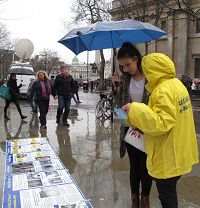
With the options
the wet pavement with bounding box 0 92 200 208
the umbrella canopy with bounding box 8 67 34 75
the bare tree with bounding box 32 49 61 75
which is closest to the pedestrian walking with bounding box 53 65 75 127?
the wet pavement with bounding box 0 92 200 208

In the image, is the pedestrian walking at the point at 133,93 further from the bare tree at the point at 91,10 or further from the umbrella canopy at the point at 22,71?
the bare tree at the point at 91,10

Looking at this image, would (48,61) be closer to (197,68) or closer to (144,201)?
(197,68)

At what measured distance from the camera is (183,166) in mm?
3162

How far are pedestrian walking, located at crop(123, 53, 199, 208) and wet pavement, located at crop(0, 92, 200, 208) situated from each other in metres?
1.40

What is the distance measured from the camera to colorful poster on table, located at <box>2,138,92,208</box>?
174 inches

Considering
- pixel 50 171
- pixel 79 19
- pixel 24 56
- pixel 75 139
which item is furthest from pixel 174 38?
pixel 50 171

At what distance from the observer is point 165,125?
9.68ft

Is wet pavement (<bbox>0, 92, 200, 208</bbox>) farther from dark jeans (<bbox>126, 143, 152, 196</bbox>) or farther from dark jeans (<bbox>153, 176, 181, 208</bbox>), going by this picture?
dark jeans (<bbox>153, 176, 181, 208</bbox>)

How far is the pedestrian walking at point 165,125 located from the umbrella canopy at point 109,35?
2.81 metres

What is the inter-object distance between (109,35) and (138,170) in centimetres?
301

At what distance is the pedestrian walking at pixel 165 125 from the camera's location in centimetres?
296

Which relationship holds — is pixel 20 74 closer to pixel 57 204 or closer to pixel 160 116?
pixel 57 204

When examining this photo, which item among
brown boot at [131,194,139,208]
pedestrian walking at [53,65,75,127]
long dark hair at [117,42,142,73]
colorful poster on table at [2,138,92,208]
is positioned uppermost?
long dark hair at [117,42,142,73]

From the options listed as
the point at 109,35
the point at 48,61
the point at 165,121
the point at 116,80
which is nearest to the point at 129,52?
the point at 116,80
